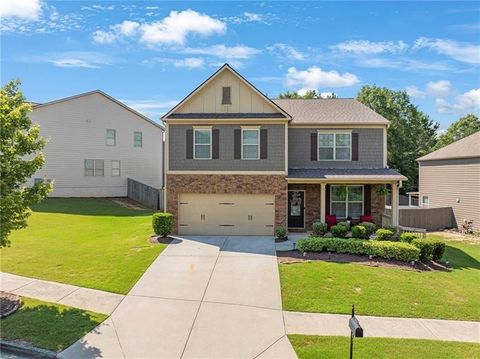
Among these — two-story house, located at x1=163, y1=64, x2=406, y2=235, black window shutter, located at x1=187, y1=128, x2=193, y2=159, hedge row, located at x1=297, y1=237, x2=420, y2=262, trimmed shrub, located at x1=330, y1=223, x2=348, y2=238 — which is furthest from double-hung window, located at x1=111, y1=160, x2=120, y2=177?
hedge row, located at x1=297, y1=237, x2=420, y2=262

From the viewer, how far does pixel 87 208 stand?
2370 centimetres

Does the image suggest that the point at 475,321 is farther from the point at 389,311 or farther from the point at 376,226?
the point at 376,226

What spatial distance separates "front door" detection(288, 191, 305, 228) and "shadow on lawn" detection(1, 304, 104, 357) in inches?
442

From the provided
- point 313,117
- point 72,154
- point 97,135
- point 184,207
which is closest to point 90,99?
point 97,135

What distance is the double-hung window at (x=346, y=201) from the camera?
693 inches

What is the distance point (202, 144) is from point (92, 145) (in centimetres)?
1553

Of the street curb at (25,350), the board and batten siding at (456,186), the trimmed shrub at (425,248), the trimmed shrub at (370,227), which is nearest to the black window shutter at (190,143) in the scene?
the trimmed shrub at (370,227)

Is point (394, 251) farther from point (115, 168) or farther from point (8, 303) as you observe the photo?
point (115, 168)

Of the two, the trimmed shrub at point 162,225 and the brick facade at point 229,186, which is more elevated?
the brick facade at point 229,186

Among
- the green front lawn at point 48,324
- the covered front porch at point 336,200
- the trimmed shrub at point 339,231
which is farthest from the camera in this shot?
the covered front porch at point 336,200

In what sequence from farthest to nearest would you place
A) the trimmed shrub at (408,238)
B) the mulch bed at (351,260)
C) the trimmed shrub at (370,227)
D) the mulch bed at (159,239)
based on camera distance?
the trimmed shrub at (370,227) < the mulch bed at (159,239) < the trimmed shrub at (408,238) < the mulch bed at (351,260)

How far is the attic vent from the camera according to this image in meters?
17.0

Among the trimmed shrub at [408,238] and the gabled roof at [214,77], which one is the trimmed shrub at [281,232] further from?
the gabled roof at [214,77]

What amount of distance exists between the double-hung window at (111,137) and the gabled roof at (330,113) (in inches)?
616
